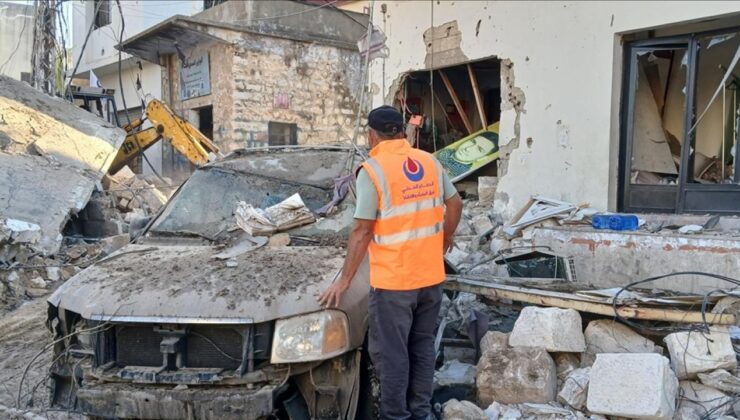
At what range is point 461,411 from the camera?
10.8 feet

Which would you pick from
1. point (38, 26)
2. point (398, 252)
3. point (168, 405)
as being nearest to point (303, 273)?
point (398, 252)

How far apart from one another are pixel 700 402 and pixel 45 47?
14.6 meters

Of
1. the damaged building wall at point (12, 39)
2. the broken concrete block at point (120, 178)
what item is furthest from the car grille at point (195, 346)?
the damaged building wall at point (12, 39)

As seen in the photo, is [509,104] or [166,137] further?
[166,137]

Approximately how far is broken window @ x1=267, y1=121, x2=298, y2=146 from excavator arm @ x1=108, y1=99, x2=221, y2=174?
2.65 metres

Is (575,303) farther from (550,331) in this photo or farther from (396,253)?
(396,253)

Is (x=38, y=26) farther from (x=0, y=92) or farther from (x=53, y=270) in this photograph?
(x=53, y=270)

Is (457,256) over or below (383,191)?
below

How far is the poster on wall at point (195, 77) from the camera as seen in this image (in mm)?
14812

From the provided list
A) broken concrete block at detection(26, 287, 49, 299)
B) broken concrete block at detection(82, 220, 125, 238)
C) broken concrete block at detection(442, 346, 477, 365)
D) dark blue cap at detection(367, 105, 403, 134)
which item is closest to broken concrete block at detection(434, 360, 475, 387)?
broken concrete block at detection(442, 346, 477, 365)

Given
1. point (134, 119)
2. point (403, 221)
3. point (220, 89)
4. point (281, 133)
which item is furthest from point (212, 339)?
point (134, 119)

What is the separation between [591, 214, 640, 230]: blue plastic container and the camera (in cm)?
596

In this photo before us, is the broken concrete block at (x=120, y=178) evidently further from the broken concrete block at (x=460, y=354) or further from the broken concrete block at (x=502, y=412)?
the broken concrete block at (x=502, y=412)

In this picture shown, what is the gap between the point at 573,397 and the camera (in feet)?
11.2
